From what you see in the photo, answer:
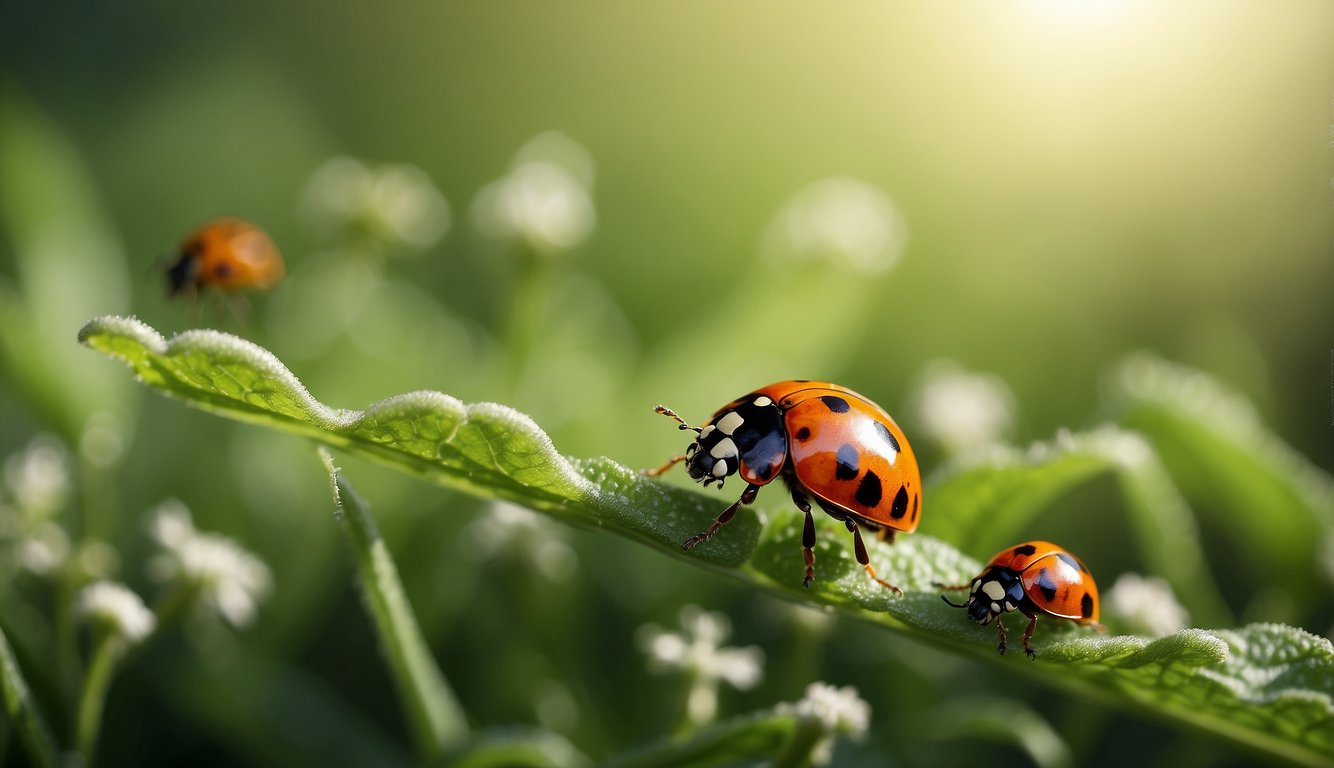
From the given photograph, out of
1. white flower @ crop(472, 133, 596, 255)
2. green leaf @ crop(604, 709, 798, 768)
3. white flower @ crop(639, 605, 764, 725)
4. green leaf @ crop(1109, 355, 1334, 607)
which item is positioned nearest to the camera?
green leaf @ crop(604, 709, 798, 768)

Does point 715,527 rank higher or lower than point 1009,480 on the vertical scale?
lower

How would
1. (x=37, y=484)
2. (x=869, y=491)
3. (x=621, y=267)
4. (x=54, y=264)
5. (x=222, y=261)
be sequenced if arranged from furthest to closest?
1. (x=621, y=267)
2. (x=54, y=264)
3. (x=222, y=261)
4. (x=37, y=484)
5. (x=869, y=491)

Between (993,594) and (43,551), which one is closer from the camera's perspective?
(993,594)

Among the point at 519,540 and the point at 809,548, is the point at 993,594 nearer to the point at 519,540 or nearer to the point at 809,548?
the point at 809,548

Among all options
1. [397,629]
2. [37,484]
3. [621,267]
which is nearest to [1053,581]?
[397,629]

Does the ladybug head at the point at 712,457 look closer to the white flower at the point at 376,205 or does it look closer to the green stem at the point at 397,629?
the green stem at the point at 397,629

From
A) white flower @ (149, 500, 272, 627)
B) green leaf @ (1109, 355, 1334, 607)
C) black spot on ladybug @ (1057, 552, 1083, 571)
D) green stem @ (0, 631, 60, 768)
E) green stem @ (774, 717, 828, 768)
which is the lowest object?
green stem @ (0, 631, 60, 768)

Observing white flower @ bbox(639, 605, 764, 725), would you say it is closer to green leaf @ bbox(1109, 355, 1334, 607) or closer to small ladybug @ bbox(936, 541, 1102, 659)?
small ladybug @ bbox(936, 541, 1102, 659)

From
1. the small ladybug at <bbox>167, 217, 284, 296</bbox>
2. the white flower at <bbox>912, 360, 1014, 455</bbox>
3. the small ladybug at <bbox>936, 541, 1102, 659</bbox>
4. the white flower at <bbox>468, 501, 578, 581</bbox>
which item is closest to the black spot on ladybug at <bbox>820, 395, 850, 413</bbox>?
Answer: the small ladybug at <bbox>936, 541, 1102, 659</bbox>
